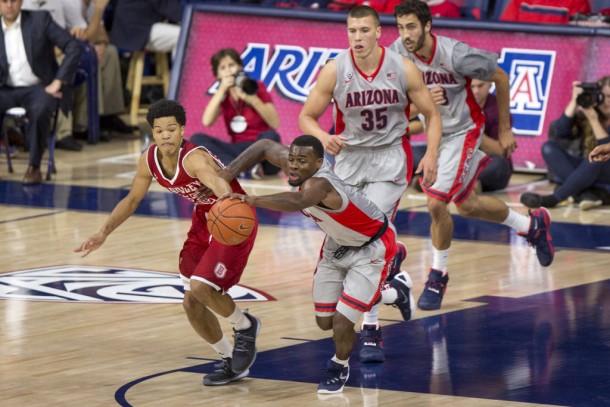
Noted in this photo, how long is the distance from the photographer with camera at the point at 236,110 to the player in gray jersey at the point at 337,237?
5.63 meters

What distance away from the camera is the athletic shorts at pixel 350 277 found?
629cm

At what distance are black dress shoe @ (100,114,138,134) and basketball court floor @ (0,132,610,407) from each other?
412 centimetres

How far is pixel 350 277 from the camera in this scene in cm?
635

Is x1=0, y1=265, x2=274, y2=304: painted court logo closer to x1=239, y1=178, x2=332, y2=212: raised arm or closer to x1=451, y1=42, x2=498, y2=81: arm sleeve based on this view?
x1=451, y1=42, x2=498, y2=81: arm sleeve

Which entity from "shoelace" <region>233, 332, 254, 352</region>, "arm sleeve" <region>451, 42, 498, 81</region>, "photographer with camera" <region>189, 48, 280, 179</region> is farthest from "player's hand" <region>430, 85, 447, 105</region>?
"photographer with camera" <region>189, 48, 280, 179</region>

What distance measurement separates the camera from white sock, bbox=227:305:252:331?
635 cm

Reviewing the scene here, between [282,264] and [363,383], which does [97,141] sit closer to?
[282,264]

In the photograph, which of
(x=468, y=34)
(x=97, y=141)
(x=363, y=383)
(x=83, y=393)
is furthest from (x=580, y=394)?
(x=97, y=141)

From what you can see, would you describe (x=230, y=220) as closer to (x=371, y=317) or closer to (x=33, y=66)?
(x=371, y=317)

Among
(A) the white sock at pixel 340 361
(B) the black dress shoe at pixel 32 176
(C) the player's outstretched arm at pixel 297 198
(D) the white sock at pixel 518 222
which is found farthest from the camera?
(B) the black dress shoe at pixel 32 176

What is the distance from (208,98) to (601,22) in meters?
3.84

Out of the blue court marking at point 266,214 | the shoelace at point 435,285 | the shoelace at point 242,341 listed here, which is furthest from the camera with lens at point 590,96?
the shoelace at point 242,341

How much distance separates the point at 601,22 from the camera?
12734mm

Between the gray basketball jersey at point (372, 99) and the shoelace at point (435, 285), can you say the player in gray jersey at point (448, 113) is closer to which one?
the shoelace at point (435, 285)
